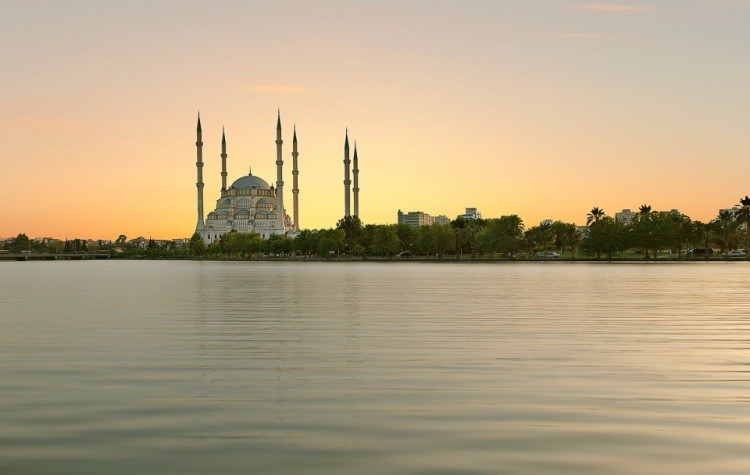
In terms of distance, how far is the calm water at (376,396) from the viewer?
29.8ft

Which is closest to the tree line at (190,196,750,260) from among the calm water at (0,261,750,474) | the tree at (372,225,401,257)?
the tree at (372,225,401,257)

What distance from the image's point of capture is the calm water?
9.08 m

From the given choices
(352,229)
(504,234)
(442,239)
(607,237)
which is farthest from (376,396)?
(352,229)

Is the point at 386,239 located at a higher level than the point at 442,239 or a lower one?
higher

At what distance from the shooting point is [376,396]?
13.1 meters

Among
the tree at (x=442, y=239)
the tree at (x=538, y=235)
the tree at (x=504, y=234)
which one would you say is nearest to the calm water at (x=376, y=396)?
the tree at (x=504, y=234)

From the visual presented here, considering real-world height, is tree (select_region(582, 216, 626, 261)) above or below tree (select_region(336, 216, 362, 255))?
below

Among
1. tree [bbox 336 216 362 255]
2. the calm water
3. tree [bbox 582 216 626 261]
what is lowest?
the calm water

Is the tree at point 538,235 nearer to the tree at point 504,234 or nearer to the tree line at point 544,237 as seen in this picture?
the tree line at point 544,237

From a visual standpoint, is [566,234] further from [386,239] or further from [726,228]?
[386,239]

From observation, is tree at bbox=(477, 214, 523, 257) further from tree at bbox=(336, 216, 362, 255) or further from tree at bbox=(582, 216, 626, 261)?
tree at bbox=(336, 216, 362, 255)

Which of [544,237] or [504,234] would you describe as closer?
[504,234]

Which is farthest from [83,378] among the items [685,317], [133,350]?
[685,317]

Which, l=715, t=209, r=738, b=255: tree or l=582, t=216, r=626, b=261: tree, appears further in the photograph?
l=715, t=209, r=738, b=255: tree
